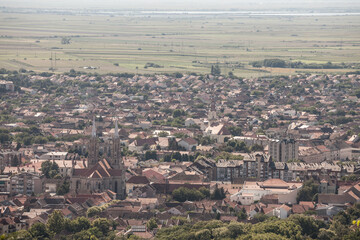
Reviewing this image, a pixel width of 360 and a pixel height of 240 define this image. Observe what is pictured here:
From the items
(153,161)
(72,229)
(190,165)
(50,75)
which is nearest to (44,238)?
(72,229)

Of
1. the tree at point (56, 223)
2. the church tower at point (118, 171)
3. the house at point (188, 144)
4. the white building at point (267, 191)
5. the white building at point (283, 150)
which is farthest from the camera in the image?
the house at point (188, 144)

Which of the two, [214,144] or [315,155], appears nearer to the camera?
[315,155]

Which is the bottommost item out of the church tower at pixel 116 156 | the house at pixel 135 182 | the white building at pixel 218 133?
the house at pixel 135 182

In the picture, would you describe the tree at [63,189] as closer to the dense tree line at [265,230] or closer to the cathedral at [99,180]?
the cathedral at [99,180]

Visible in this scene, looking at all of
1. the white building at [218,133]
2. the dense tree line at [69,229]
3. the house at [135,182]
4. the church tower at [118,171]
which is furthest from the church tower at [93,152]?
the white building at [218,133]

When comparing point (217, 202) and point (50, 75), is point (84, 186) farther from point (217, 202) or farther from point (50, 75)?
point (50, 75)

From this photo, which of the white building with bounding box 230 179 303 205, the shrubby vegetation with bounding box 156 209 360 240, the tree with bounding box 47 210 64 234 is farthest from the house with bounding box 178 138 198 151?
the tree with bounding box 47 210 64 234
